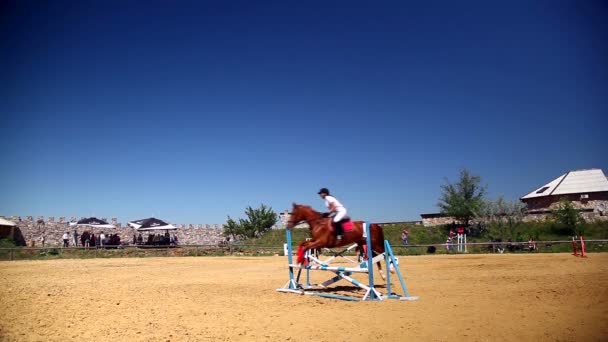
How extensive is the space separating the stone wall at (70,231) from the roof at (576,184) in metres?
40.1

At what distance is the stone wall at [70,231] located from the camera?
1339 inches

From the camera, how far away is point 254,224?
4869 centimetres

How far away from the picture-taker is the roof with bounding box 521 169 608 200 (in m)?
42.9

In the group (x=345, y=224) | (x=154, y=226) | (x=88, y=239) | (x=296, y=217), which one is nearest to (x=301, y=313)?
(x=345, y=224)

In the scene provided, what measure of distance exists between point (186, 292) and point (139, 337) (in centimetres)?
453

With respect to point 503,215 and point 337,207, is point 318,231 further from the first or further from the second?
point 503,215

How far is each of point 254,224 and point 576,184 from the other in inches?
1552

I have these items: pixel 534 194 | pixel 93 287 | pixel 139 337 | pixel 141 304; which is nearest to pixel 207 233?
pixel 93 287

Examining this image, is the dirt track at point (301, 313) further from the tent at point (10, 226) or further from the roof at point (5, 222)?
the tent at point (10, 226)

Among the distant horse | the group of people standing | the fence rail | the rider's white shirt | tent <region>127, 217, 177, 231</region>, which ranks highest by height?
the rider's white shirt

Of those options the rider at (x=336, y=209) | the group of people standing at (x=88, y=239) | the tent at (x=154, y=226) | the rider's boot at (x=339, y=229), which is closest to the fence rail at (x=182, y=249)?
the group of people standing at (x=88, y=239)

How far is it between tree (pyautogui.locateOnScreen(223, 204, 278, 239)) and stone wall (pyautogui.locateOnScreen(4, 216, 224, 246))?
568 centimetres

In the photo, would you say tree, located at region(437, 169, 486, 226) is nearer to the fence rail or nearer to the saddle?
the fence rail

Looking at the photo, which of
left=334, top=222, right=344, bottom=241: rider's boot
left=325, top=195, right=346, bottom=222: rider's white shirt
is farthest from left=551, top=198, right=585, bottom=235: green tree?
left=325, top=195, right=346, bottom=222: rider's white shirt
